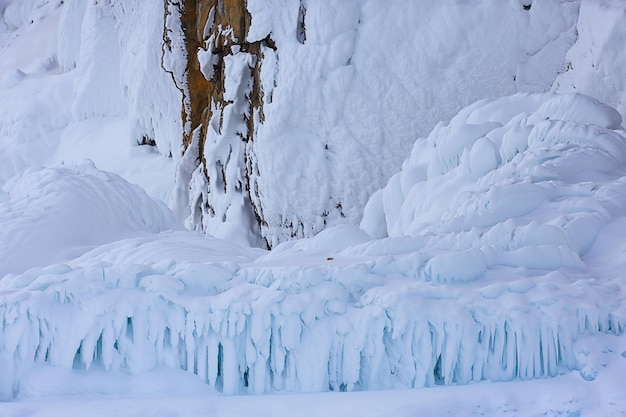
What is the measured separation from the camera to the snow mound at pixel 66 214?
4473 millimetres

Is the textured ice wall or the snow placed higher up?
the textured ice wall

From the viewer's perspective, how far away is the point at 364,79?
7.57 meters

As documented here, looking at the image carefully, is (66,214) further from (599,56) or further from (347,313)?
(599,56)

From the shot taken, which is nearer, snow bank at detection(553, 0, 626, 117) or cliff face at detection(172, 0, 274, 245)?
snow bank at detection(553, 0, 626, 117)

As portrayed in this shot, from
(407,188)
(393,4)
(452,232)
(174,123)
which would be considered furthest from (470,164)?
(174,123)

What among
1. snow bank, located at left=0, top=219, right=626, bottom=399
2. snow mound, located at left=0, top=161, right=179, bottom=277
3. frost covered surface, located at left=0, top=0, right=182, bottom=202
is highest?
frost covered surface, located at left=0, top=0, right=182, bottom=202

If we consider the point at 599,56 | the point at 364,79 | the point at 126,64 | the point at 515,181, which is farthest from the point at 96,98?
the point at 515,181

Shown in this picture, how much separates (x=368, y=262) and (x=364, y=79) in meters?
4.81

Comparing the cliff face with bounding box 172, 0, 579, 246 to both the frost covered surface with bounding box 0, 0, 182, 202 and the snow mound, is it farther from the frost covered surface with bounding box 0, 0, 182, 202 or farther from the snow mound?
the frost covered surface with bounding box 0, 0, 182, 202

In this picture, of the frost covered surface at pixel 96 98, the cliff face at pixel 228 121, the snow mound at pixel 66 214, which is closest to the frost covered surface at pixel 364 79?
the cliff face at pixel 228 121

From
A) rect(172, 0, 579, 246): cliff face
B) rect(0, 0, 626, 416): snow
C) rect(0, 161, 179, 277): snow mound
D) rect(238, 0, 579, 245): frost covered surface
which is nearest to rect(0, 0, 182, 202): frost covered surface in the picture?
rect(172, 0, 579, 246): cliff face

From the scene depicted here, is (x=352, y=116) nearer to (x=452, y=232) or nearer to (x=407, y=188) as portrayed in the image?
(x=407, y=188)

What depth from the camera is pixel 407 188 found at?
5.46 m

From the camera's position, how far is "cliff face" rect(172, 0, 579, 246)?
7.29m
